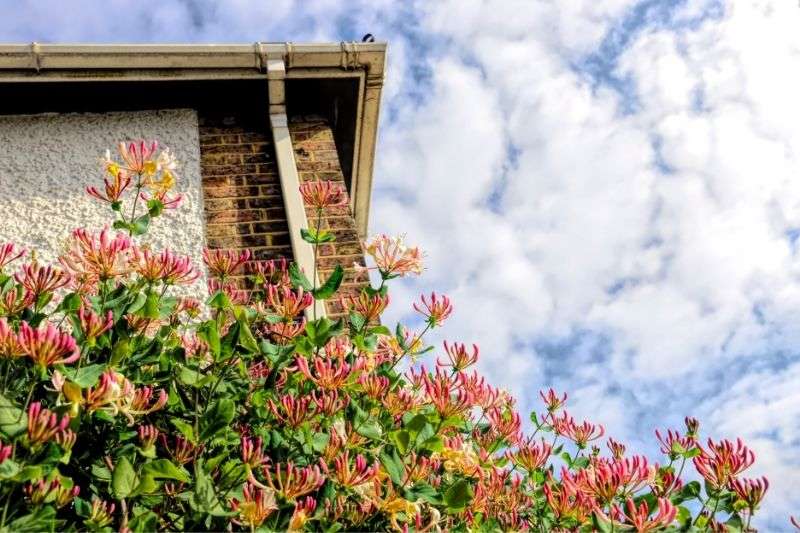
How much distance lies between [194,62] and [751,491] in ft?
12.0

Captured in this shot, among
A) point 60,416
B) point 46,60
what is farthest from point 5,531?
point 46,60

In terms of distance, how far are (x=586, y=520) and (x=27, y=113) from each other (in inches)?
153

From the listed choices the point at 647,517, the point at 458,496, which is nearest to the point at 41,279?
the point at 458,496

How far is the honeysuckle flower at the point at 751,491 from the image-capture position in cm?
166

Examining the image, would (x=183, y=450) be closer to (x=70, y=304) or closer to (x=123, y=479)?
(x=123, y=479)

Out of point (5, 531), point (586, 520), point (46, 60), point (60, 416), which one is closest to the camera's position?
point (5, 531)

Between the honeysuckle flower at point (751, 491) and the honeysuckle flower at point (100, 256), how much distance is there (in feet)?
5.50

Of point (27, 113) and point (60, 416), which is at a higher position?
point (27, 113)

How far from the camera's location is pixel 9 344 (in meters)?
1.41

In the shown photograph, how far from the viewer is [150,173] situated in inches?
79.7

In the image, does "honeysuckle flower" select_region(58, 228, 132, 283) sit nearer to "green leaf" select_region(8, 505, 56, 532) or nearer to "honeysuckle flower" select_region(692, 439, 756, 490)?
"green leaf" select_region(8, 505, 56, 532)

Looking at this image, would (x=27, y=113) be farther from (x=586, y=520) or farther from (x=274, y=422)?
(x=586, y=520)

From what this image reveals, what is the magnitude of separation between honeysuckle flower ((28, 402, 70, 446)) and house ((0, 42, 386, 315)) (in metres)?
2.12

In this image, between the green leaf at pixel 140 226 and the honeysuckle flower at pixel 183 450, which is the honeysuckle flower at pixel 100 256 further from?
the honeysuckle flower at pixel 183 450
